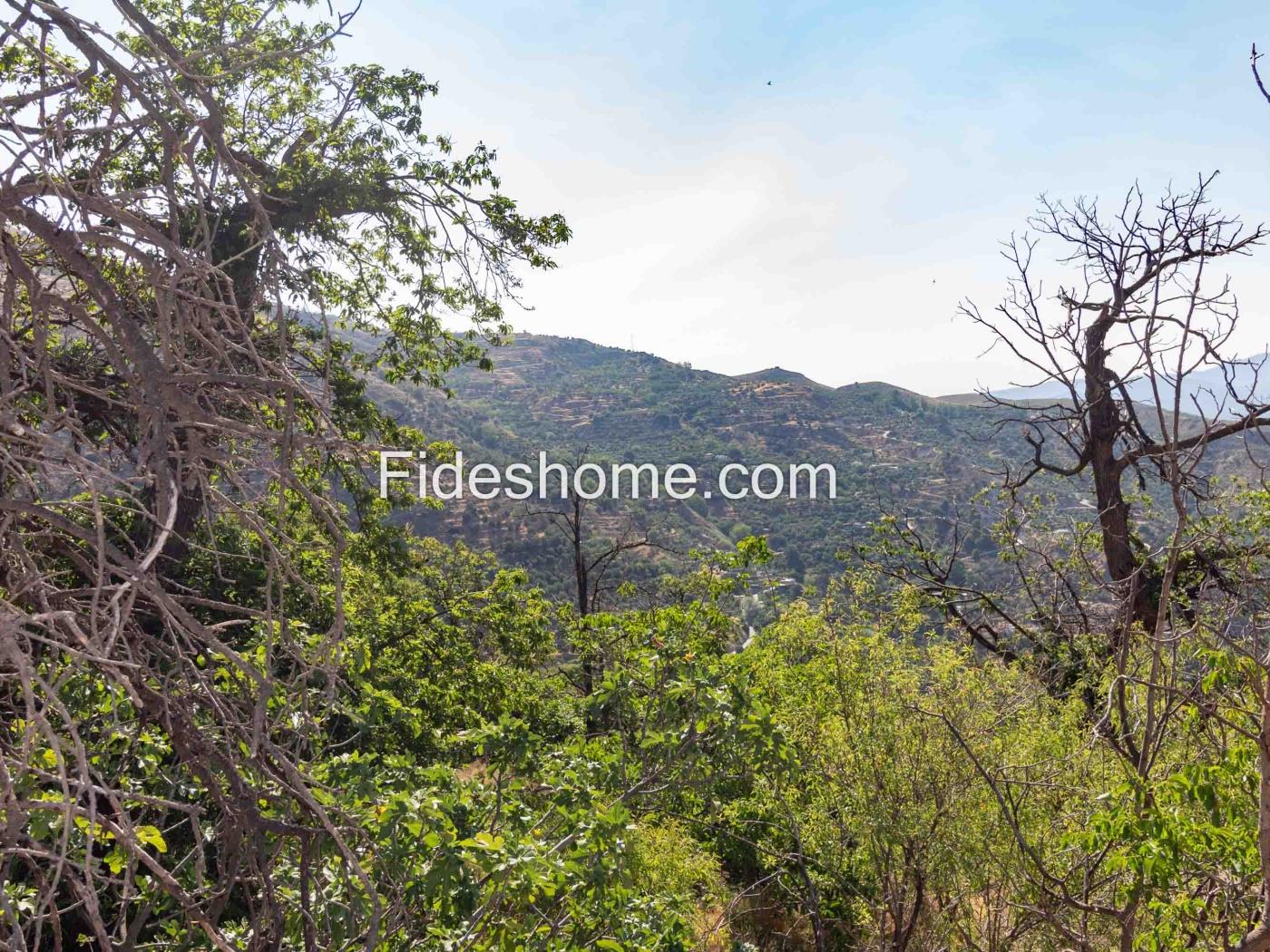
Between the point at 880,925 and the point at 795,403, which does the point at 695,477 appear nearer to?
the point at 795,403

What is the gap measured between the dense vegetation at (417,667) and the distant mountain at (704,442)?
2226 centimetres

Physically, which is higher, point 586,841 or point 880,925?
point 586,841

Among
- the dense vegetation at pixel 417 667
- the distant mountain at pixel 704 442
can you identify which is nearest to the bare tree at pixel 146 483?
the dense vegetation at pixel 417 667

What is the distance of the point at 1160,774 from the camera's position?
430 centimetres

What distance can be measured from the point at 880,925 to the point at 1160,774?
191 cm

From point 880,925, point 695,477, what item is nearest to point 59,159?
point 880,925

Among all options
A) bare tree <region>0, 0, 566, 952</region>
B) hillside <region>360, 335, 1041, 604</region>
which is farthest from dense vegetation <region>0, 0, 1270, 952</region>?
hillside <region>360, 335, 1041, 604</region>

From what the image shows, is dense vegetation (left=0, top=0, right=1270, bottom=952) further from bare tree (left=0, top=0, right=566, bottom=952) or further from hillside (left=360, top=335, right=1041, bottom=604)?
hillside (left=360, top=335, right=1041, bottom=604)

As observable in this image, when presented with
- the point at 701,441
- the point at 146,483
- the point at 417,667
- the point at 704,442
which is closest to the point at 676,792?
the point at 146,483

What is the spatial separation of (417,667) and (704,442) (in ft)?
197

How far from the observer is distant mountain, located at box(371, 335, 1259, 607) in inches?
1754

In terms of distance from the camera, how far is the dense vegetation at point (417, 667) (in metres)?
1.46

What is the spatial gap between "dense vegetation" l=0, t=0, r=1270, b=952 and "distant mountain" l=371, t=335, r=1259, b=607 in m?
22.3

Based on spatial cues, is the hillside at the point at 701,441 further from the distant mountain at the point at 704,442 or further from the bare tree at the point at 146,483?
the bare tree at the point at 146,483
